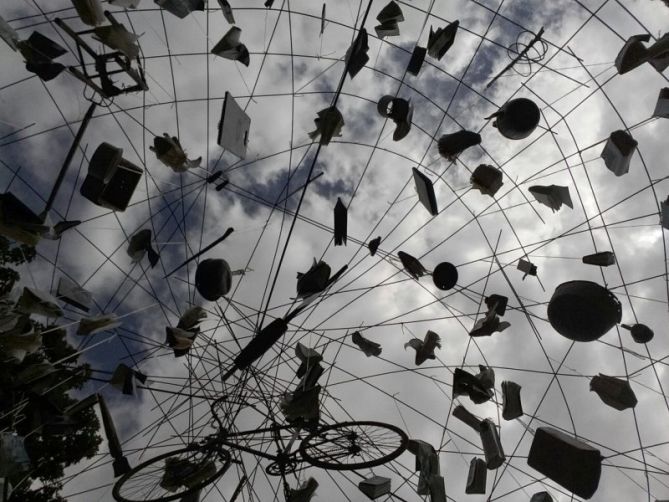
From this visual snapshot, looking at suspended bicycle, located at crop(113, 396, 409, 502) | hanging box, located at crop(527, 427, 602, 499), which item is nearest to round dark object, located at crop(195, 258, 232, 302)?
suspended bicycle, located at crop(113, 396, 409, 502)

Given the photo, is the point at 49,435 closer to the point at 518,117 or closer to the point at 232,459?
the point at 232,459

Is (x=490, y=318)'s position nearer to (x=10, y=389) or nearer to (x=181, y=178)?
(x=181, y=178)

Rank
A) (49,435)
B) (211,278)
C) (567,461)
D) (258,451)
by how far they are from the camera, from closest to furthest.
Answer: (258,451), (567,461), (211,278), (49,435)

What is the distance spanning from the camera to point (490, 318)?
10.5 meters

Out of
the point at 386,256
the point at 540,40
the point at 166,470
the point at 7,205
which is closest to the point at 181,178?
the point at 7,205

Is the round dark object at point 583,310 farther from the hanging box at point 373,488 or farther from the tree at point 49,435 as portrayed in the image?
the tree at point 49,435

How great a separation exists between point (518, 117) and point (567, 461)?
254 inches

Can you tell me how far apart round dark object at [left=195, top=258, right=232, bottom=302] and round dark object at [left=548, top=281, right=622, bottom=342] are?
624 centimetres

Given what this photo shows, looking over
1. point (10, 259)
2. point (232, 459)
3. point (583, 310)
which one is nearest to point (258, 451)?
point (232, 459)

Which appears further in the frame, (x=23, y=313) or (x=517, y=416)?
(x=517, y=416)

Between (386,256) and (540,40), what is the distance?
5.77 metres

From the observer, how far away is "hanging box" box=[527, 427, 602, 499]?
311 inches

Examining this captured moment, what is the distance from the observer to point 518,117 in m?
8.93

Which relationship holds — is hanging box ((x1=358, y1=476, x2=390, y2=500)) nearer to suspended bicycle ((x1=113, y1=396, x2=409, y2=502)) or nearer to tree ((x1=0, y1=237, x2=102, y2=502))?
suspended bicycle ((x1=113, y1=396, x2=409, y2=502))
